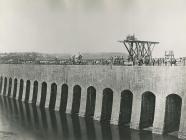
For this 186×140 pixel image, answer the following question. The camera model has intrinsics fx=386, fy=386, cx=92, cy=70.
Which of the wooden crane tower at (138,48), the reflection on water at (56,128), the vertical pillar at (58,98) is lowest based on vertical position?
the reflection on water at (56,128)

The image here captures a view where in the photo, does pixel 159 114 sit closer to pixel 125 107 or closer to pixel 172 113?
pixel 172 113

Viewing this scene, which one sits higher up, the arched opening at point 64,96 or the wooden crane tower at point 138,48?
the wooden crane tower at point 138,48

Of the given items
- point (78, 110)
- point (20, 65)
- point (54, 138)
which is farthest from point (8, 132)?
point (20, 65)

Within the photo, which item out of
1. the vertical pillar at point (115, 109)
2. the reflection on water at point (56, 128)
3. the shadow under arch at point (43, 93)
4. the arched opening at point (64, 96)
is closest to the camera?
the reflection on water at point (56, 128)

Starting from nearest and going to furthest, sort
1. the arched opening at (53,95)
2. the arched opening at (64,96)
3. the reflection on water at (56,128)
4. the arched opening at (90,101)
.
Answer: the reflection on water at (56,128) < the arched opening at (90,101) < the arched opening at (64,96) < the arched opening at (53,95)

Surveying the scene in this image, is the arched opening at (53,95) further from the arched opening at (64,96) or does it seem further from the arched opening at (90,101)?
the arched opening at (90,101)

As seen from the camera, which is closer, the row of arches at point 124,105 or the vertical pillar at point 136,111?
the row of arches at point 124,105

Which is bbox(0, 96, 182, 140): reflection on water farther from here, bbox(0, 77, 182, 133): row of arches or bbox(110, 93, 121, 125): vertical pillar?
bbox(0, 77, 182, 133): row of arches

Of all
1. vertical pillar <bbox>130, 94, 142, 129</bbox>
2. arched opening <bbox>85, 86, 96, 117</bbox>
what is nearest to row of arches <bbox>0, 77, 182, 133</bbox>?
arched opening <bbox>85, 86, 96, 117</bbox>

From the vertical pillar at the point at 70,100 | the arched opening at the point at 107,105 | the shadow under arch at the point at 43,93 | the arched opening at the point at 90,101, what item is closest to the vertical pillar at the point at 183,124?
the arched opening at the point at 107,105
